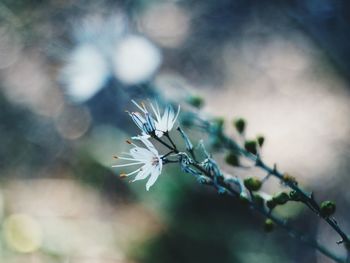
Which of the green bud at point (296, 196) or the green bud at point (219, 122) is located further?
the green bud at point (219, 122)

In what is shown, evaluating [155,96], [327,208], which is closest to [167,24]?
[155,96]

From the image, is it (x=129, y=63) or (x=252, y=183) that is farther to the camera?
(x=129, y=63)

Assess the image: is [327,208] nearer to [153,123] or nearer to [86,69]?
[153,123]

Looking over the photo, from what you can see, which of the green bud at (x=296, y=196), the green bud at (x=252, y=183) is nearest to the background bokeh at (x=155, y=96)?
the green bud at (x=252, y=183)

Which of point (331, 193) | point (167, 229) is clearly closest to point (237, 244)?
point (167, 229)

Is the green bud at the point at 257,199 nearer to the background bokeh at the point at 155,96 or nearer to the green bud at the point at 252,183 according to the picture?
the green bud at the point at 252,183

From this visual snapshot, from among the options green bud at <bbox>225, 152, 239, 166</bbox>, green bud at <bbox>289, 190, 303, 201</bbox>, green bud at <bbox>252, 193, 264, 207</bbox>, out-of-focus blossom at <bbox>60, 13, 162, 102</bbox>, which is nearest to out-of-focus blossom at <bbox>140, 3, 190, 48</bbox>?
out-of-focus blossom at <bbox>60, 13, 162, 102</bbox>

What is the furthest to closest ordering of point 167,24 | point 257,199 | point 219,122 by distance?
point 167,24 → point 219,122 → point 257,199

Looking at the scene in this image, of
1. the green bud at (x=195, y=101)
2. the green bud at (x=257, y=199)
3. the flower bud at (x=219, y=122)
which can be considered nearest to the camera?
the green bud at (x=257, y=199)

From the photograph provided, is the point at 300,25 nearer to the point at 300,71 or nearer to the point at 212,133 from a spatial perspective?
the point at 300,71
